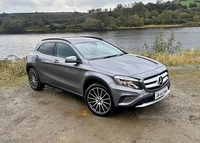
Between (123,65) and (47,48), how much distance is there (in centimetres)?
240

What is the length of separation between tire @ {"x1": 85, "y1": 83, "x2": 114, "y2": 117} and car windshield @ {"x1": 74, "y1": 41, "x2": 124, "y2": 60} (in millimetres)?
731

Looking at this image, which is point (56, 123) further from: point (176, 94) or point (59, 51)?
point (176, 94)

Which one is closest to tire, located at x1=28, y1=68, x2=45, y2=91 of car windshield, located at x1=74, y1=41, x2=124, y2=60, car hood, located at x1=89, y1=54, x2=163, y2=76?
car windshield, located at x1=74, y1=41, x2=124, y2=60

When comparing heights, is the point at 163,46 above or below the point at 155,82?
below

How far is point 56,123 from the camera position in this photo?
3979mm

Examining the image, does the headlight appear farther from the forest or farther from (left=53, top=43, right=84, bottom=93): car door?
the forest

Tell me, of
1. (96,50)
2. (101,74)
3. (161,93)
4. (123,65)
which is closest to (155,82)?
Answer: (161,93)

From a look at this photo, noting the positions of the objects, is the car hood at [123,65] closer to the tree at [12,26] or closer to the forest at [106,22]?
the forest at [106,22]

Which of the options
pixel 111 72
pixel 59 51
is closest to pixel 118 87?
pixel 111 72

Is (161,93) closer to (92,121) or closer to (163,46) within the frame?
(92,121)

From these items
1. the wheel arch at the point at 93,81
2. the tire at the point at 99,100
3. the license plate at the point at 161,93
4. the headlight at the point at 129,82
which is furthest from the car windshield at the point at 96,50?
the license plate at the point at 161,93

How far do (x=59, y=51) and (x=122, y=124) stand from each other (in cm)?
238

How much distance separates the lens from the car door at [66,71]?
4.39m

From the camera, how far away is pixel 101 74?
153 inches
